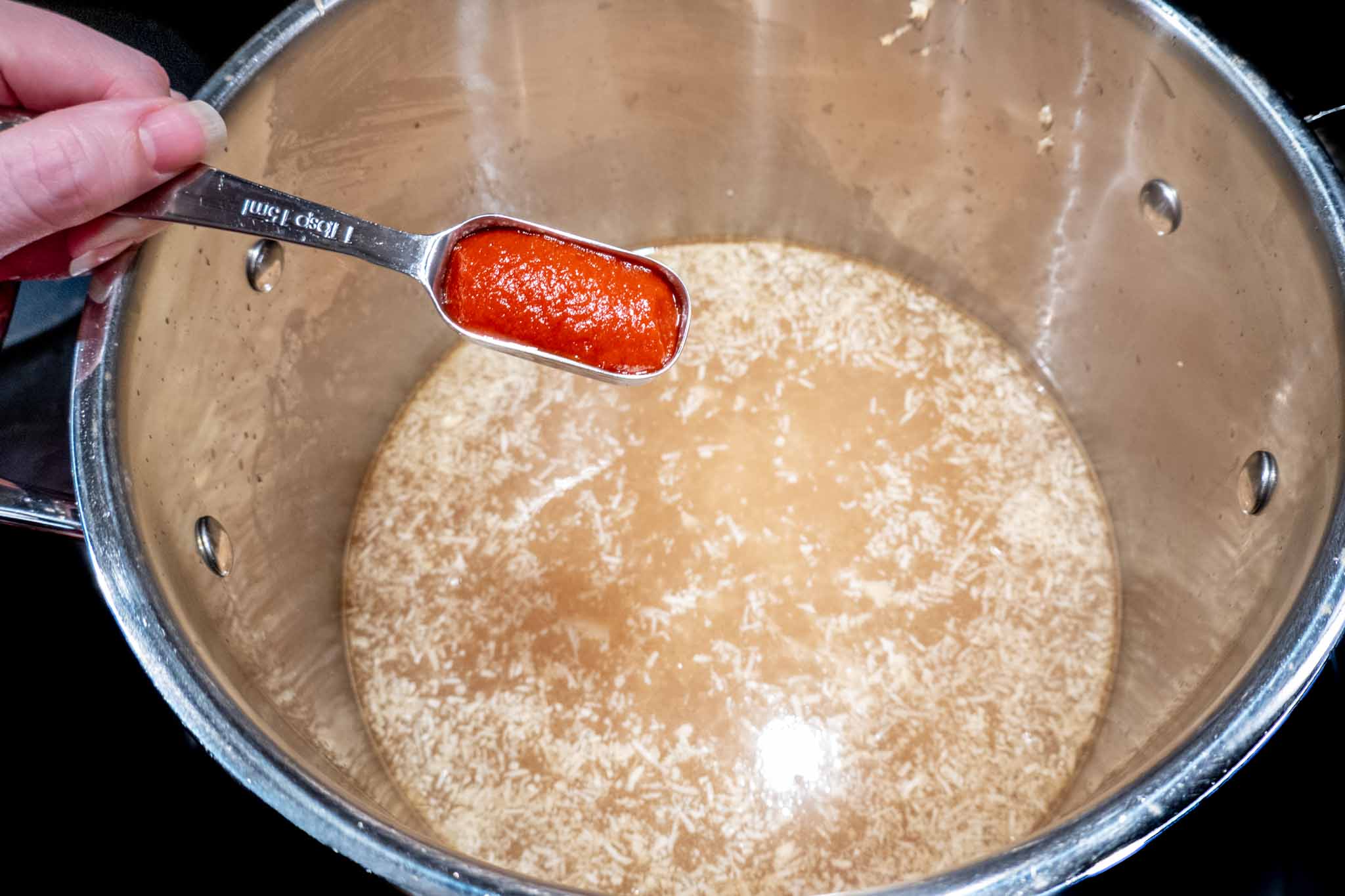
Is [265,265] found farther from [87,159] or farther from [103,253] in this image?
[87,159]

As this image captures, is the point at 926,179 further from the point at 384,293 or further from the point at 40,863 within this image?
the point at 40,863

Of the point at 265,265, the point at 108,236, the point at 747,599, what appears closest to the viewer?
the point at 108,236

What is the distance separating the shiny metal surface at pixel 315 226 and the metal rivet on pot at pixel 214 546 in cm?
34

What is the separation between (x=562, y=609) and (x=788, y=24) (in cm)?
90

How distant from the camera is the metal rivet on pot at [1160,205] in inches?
52.9

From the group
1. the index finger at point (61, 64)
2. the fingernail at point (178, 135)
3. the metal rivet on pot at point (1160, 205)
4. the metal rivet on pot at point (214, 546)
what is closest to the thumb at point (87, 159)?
the fingernail at point (178, 135)

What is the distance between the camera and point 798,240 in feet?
5.87

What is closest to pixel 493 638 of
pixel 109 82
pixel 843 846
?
pixel 843 846

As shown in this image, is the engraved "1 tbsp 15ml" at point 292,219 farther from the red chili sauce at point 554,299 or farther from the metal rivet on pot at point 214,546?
the metal rivet on pot at point 214,546

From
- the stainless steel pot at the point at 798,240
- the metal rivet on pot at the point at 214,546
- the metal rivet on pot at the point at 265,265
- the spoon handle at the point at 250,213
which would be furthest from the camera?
the metal rivet on pot at the point at 265,265

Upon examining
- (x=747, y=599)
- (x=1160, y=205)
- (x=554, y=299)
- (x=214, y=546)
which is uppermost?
(x=1160, y=205)

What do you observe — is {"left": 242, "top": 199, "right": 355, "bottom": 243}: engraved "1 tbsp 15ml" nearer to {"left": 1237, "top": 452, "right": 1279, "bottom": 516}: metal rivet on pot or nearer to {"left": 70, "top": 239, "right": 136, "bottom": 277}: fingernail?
{"left": 70, "top": 239, "right": 136, "bottom": 277}: fingernail

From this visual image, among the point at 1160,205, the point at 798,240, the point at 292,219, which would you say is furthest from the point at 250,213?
the point at 1160,205

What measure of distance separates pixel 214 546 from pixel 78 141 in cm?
47
